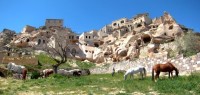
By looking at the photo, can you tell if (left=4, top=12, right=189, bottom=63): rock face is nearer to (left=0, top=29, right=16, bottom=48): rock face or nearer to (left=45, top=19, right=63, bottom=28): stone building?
(left=45, top=19, right=63, bottom=28): stone building

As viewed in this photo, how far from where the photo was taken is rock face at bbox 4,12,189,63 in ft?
289

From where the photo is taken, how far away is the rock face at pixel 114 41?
8812 cm

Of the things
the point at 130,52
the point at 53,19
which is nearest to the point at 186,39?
the point at 130,52

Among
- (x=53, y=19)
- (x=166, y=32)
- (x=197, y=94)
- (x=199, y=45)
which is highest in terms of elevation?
(x=53, y=19)

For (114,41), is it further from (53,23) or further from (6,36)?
(6,36)

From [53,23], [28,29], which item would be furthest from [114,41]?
[28,29]

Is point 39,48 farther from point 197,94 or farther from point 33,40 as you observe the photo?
point 197,94

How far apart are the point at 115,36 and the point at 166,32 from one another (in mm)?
25366

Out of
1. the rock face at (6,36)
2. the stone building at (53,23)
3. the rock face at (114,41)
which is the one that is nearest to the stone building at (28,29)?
the rock face at (114,41)

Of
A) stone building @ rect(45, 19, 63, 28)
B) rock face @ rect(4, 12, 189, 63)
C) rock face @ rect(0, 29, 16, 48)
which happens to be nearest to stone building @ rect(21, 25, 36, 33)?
rock face @ rect(4, 12, 189, 63)

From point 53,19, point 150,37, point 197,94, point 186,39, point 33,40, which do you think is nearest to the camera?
point 197,94

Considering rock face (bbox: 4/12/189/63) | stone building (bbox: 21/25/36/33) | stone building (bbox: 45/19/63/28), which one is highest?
stone building (bbox: 45/19/63/28)

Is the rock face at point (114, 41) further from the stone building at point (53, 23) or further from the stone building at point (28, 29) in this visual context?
the stone building at point (53, 23)

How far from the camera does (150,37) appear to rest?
3730 inches
